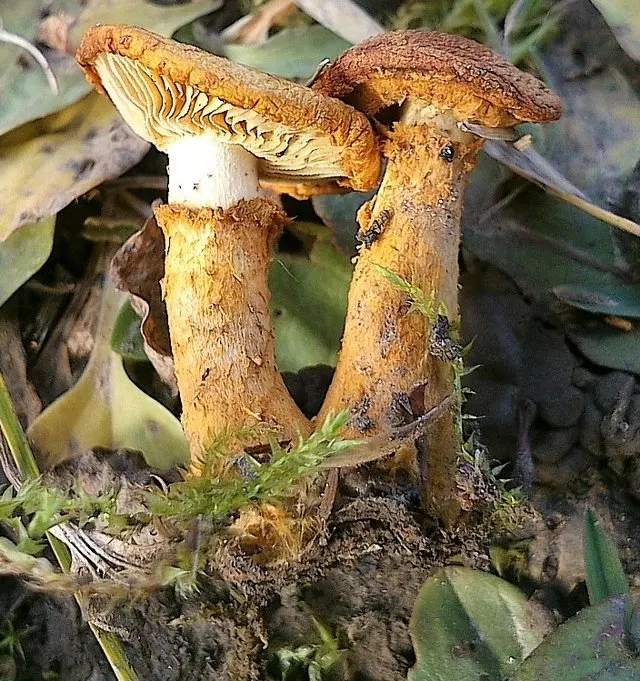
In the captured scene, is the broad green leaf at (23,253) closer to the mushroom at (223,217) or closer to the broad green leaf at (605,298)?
the mushroom at (223,217)

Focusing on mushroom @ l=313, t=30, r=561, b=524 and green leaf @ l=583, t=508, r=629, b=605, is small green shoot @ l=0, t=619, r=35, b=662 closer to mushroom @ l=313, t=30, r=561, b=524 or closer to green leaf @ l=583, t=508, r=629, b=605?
mushroom @ l=313, t=30, r=561, b=524

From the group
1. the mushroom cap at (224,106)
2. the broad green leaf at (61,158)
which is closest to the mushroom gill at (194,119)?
the mushroom cap at (224,106)

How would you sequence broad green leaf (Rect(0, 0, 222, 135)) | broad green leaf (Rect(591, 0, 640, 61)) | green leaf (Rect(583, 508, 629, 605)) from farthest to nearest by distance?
broad green leaf (Rect(0, 0, 222, 135)), broad green leaf (Rect(591, 0, 640, 61)), green leaf (Rect(583, 508, 629, 605))

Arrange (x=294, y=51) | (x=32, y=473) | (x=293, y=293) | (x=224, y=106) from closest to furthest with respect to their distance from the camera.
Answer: (x=224, y=106) < (x=32, y=473) < (x=293, y=293) < (x=294, y=51)

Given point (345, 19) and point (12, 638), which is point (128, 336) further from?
point (345, 19)

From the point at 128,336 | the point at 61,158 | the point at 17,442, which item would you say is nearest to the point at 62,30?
the point at 61,158

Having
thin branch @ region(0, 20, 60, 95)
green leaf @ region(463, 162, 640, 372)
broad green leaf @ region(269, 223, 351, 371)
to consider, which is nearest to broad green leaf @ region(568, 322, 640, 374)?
green leaf @ region(463, 162, 640, 372)
